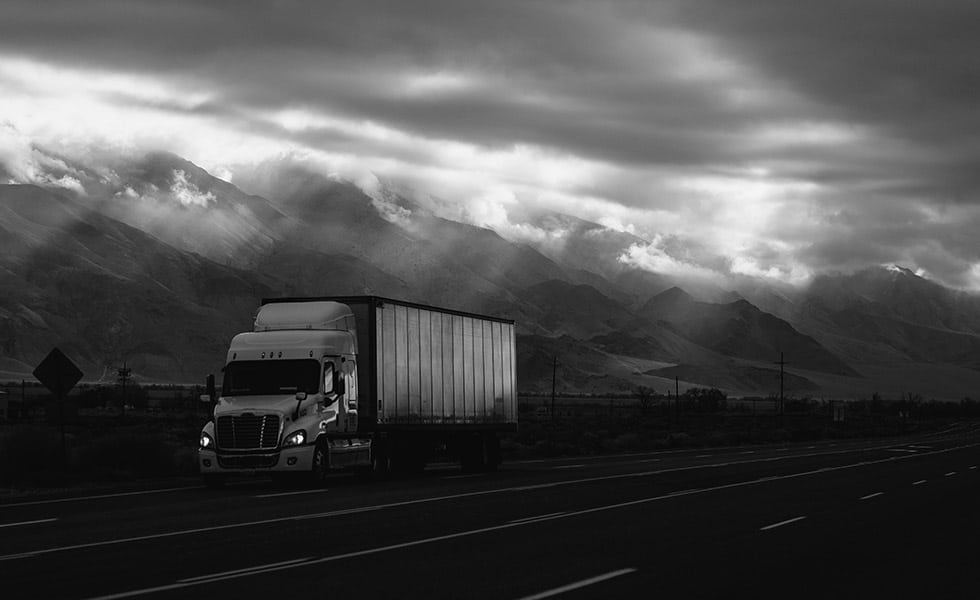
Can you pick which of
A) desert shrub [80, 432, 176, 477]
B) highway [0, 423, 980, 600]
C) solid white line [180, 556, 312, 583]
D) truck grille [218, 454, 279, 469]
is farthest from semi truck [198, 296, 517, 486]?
solid white line [180, 556, 312, 583]

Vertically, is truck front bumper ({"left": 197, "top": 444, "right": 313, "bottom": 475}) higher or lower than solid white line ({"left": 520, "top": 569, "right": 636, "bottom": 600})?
higher

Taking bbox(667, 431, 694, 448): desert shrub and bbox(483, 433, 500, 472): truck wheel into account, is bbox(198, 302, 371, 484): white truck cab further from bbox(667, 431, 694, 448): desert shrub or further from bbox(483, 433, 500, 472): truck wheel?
bbox(667, 431, 694, 448): desert shrub

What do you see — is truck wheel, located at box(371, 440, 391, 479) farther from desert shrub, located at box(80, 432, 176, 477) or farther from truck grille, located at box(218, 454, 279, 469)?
desert shrub, located at box(80, 432, 176, 477)

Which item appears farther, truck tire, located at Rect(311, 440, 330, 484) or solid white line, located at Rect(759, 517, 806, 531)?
truck tire, located at Rect(311, 440, 330, 484)

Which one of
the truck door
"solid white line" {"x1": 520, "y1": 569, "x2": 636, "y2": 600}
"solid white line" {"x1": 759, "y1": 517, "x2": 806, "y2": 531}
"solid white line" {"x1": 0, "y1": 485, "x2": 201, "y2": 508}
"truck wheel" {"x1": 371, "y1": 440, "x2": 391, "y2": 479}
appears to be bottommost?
"solid white line" {"x1": 759, "y1": 517, "x2": 806, "y2": 531}

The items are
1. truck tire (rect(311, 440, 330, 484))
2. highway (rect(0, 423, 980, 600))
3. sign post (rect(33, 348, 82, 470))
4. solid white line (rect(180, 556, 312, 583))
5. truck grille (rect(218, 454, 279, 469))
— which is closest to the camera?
highway (rect(0, 423, 980, 600))

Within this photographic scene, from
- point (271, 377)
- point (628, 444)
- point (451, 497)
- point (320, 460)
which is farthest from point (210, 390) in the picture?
point (628, 444)

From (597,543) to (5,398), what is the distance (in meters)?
86.9

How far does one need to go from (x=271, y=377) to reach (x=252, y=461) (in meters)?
2.12

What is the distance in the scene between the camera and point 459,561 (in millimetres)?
15789

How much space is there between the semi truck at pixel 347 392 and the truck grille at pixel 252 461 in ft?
0.07

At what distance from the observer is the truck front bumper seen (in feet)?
99.3

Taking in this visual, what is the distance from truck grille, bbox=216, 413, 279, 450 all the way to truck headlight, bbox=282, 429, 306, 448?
0.22 m

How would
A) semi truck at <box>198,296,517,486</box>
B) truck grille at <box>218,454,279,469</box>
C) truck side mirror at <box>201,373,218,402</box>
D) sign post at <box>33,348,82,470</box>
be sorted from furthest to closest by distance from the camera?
sign post at <box>33,348,82,470</box> → truck side mirror at <box>201,373,218,402</box> → semi truck at <box>198,296,517,486</box> → truck grille at <box>218,454,279,469</box>
